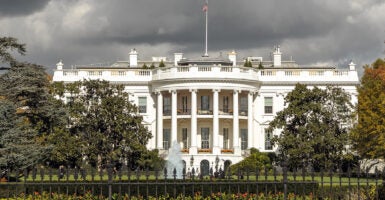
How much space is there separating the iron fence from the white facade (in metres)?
34.5

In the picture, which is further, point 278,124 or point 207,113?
point 207,113

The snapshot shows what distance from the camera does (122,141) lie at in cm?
5544

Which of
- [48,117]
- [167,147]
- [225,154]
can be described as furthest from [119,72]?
[48,117]

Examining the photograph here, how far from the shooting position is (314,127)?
59000 millimetres

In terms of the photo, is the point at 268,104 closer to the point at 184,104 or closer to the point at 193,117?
the point at 184,104

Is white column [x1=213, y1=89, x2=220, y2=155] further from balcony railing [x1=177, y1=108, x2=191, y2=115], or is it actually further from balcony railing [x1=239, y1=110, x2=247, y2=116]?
balcony railing [x1=239, y1=110, x2=247, y2=116]

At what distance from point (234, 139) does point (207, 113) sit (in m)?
3.61

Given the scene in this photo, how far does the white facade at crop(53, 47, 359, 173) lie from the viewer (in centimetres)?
7381

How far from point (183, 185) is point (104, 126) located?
35.8 m

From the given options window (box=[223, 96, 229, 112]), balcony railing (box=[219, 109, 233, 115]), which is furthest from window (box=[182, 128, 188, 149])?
window (box=[223, 96, 229, 112])

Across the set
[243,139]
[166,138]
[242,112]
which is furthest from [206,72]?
[243,139]

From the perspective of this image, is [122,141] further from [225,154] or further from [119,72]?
[119,72]

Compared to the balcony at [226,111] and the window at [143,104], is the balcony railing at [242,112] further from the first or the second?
the window at [143,104]

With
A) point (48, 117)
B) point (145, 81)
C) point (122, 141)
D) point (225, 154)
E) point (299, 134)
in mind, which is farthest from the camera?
point (145, 81)
